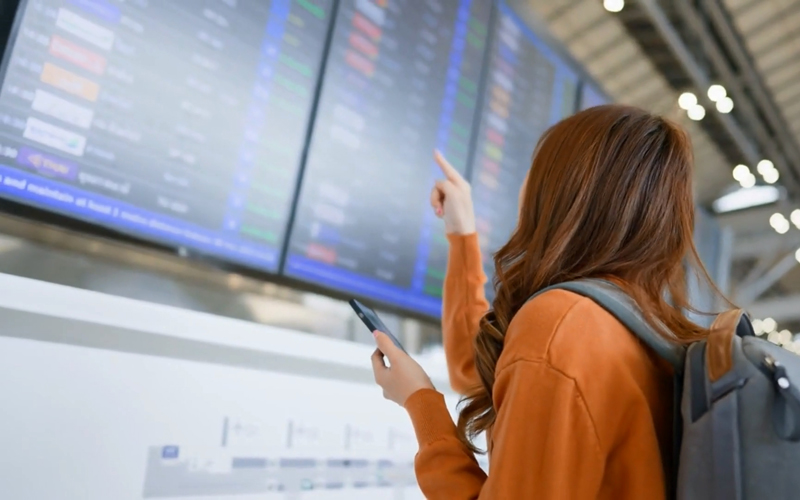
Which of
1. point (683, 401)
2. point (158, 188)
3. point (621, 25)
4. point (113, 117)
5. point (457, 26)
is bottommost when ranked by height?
point (683, 401)

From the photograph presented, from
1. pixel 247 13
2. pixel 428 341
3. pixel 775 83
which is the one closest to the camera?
pixel 247 13

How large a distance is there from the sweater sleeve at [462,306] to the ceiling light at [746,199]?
707 centimetres

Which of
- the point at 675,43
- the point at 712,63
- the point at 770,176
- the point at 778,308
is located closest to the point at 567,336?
the point at 675,43

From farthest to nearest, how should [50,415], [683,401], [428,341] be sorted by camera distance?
1. [428,341]
2. [50,415]
3. [683,401]

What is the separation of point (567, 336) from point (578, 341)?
2cm

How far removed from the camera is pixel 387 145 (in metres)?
1.90

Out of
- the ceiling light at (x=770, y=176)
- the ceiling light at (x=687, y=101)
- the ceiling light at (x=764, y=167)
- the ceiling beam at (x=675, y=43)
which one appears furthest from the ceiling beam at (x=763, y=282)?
the ceiling light at (x=687, y=101)

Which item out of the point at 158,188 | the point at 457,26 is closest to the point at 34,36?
the point at 158,188

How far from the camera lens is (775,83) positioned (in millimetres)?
6793

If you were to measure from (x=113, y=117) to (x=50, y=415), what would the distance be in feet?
1.87

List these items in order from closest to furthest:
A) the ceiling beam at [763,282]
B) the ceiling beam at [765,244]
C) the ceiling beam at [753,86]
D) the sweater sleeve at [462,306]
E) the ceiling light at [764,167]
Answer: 1. the sweater sleeve at [462,306]
2. the ceiling light at [764,167]
3. the ceiling beam at [753,86]
4. the ceiling beam at [765,244]
5. the ceiling beam at [763,282]

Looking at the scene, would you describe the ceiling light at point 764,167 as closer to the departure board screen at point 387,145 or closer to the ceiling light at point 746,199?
the ceiling light at point 746,199

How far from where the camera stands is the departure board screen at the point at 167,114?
3.78 ft

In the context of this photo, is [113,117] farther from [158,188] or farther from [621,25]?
[621,25]
